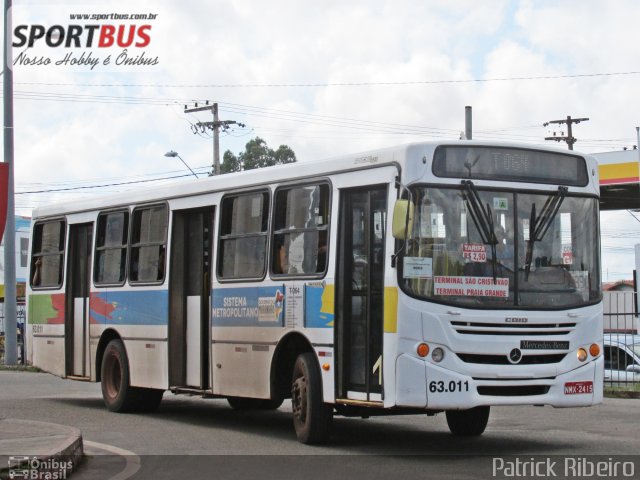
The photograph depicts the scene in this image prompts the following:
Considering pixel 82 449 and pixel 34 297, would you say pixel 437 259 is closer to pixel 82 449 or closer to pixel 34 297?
pixel 82 449

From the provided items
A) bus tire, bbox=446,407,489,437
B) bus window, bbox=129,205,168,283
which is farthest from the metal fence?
bus window, bbox=129,205,168,283

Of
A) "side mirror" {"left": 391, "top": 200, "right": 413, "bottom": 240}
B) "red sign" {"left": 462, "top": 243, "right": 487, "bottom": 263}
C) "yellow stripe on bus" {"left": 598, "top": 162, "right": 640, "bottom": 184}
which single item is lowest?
"red sign" {"left": 462, "top": 243, "right": 487, "bottom": 263}

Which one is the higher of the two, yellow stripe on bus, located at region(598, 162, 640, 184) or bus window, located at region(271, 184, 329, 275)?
yellow stripe on bus, located at region(598, 162, 640, 184)

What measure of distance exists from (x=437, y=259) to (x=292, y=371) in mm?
2739

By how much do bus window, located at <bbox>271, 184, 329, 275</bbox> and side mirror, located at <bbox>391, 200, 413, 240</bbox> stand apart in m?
1.47

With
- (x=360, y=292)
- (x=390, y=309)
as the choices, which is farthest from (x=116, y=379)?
(x=390, y=309)

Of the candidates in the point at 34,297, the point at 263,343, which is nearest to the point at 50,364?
the point at 34,297

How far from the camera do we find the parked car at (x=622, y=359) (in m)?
21.0

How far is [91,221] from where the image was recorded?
17922 millimetres

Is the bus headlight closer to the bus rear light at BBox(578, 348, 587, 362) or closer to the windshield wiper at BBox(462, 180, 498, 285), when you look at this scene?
the windshield wiper at BBox(462, 180, 498, 285)

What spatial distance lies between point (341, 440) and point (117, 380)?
495cm

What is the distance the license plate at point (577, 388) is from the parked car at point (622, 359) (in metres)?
9.18

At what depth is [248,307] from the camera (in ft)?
45.4

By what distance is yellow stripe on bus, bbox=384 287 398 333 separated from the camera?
11.3 meters
